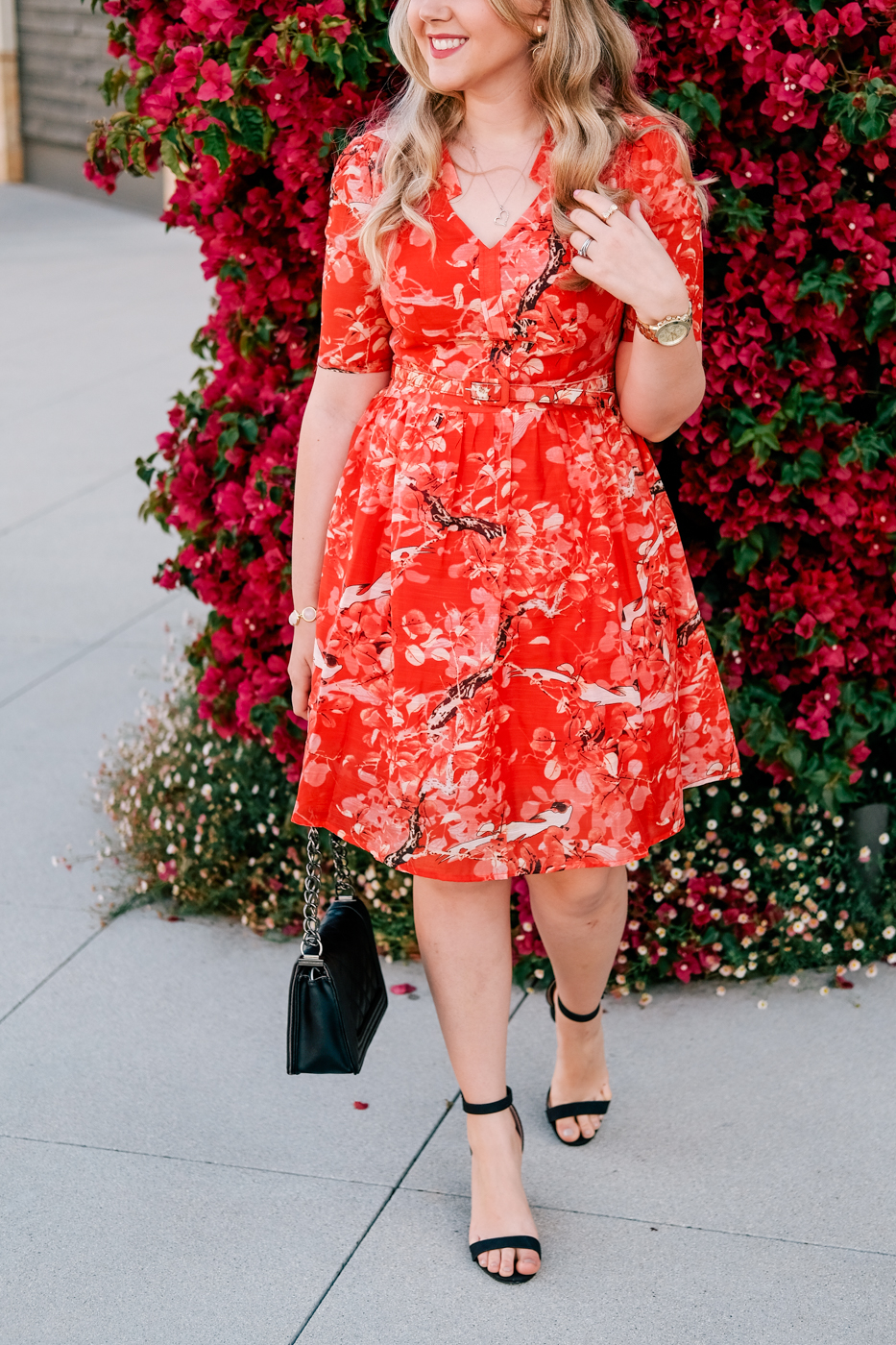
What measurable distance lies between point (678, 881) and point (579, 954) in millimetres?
732

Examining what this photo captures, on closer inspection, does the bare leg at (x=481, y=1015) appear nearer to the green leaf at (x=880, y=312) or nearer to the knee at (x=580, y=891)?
the knee at (x=580, y=891)

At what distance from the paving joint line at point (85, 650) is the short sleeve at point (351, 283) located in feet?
9.02

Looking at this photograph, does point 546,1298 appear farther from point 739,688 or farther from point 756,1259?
point 739,688

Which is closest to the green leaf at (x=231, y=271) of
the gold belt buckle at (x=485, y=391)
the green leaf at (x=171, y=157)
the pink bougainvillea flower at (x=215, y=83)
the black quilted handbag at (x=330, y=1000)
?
the green leaf at (x=171, y=157)

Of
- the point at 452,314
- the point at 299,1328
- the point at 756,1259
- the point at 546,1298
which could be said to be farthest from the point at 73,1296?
the point at 452,314

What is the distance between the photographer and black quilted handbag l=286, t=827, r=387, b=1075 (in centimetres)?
242

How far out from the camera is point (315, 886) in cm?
255

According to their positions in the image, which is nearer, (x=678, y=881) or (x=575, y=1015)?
(x=575, y=1015)

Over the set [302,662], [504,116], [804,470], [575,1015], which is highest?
[504,116]

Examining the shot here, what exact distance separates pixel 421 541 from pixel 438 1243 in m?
1.19

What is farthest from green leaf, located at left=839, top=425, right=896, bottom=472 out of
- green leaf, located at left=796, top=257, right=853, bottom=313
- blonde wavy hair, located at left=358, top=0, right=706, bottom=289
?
blonde wavy hair, located at left=358, top=0, right=706, bottom=289

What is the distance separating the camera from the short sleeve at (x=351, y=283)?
238 centimetres

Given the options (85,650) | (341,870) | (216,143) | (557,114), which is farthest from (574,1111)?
(85,650)

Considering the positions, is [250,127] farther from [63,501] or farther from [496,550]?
[63,501]
